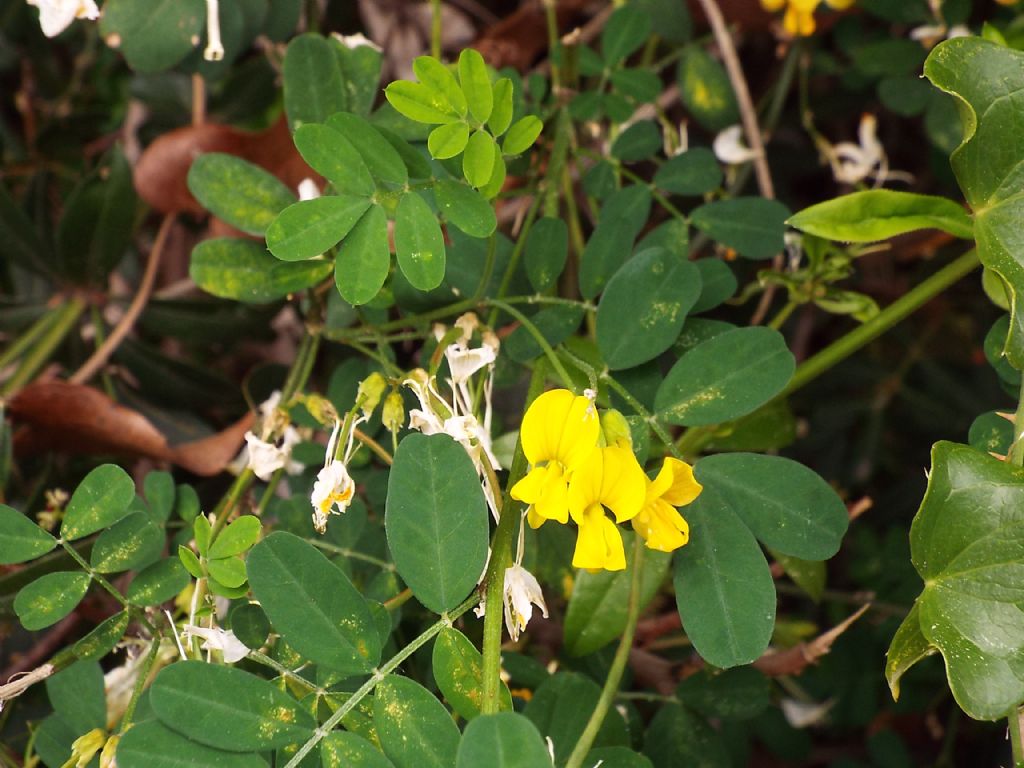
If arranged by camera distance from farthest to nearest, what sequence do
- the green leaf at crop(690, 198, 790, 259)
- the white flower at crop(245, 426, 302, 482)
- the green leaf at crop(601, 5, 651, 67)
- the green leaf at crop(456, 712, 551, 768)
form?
the green leaf at crop(601, 5, 651, 67) < the green leaf at crop(690, 198, 790, 259) < the white flower at crop(245, 426, 302, 482) < the green leaf at crop(456, 712, 551, 768)

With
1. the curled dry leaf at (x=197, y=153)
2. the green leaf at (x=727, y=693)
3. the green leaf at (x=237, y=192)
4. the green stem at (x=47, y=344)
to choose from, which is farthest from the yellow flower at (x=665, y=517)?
the green stem at (x=47, y=344)

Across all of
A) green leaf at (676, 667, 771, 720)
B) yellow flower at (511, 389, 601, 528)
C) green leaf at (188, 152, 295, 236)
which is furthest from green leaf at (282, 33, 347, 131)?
green leaf at (676, 667, 771, 720)

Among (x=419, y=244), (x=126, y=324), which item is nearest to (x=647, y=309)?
(x=419, y=244)

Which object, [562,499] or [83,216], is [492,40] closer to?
[83,216]

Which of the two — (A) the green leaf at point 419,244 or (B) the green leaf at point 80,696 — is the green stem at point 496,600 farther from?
(B) the green leaf at point 80,696

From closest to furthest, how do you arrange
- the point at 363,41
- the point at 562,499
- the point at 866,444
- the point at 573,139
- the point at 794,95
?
the point at 562,499
the point at 363,41
the point at 573,139
the point at 794,95
the point at 866,444

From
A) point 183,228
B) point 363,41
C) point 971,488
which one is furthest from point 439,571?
point 183,228

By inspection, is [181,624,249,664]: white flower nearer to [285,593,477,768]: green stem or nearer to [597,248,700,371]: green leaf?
[285,593,477,768]: green stem
